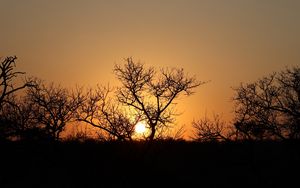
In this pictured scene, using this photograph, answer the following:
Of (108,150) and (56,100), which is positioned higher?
(56,100)

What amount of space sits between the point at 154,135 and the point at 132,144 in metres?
1.58

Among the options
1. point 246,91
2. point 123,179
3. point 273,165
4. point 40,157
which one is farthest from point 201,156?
point 40,157

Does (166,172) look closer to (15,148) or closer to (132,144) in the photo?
(132,144)

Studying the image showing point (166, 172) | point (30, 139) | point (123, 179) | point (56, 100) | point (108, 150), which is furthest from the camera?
point (56, 100)

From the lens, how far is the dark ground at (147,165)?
26203mm

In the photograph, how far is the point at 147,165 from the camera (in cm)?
3172

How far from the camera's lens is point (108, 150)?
102 ft

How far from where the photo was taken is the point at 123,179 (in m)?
28.9

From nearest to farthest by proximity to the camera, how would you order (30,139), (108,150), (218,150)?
(30,139), (108,150), (218,150)

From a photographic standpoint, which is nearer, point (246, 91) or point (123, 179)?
point (123, 179)

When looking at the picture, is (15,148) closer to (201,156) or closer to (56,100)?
(56,100)

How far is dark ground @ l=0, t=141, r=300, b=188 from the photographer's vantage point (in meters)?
26.2

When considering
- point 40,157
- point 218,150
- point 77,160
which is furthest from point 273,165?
point 40,157

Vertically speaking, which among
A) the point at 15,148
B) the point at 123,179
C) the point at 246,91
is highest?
the point at 246,91
